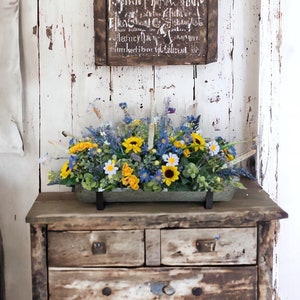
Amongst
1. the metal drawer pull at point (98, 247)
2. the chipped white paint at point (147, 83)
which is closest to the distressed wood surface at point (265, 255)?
the chipped white paint at point (147, 83)

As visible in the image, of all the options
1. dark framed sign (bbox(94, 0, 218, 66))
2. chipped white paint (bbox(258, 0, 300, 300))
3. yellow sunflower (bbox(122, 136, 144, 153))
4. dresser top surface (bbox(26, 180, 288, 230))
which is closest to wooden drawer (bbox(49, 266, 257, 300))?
dresser top surface (bbox(26, 180, 288, 230))

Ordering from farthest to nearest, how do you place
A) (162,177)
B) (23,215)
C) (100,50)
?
(23,215), (100,50), (162,177)

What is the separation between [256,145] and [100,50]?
0.67m

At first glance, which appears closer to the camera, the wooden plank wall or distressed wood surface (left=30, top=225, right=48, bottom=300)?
distressed wood surface (left=30, top=225, right=48, bottom=300)

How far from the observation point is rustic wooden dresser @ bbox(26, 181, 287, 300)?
1.68 m

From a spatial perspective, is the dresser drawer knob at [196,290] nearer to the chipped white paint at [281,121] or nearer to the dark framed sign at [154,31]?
the chipped white paint at [281,121]

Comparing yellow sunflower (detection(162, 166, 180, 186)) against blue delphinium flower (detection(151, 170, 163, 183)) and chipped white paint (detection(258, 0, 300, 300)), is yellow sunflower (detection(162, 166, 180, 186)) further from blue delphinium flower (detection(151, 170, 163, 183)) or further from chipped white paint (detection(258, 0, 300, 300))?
chipped white paint (detection(258, 0, 300, 300))

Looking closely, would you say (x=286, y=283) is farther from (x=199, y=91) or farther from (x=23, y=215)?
(x=23, y=215)

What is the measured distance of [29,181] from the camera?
2078 millimetres

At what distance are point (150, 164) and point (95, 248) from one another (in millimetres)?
309

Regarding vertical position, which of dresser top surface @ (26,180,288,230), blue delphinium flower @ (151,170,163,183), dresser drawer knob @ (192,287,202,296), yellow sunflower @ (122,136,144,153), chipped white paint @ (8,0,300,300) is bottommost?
dresser drawer knob @ (192,287,202,296)

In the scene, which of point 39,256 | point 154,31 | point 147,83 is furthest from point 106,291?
point 154,31

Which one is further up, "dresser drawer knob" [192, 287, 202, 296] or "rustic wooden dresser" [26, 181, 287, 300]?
"rustic wooden dresser" [26, 181, 287, 300]

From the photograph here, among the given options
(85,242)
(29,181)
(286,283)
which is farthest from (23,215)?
(286,283)
